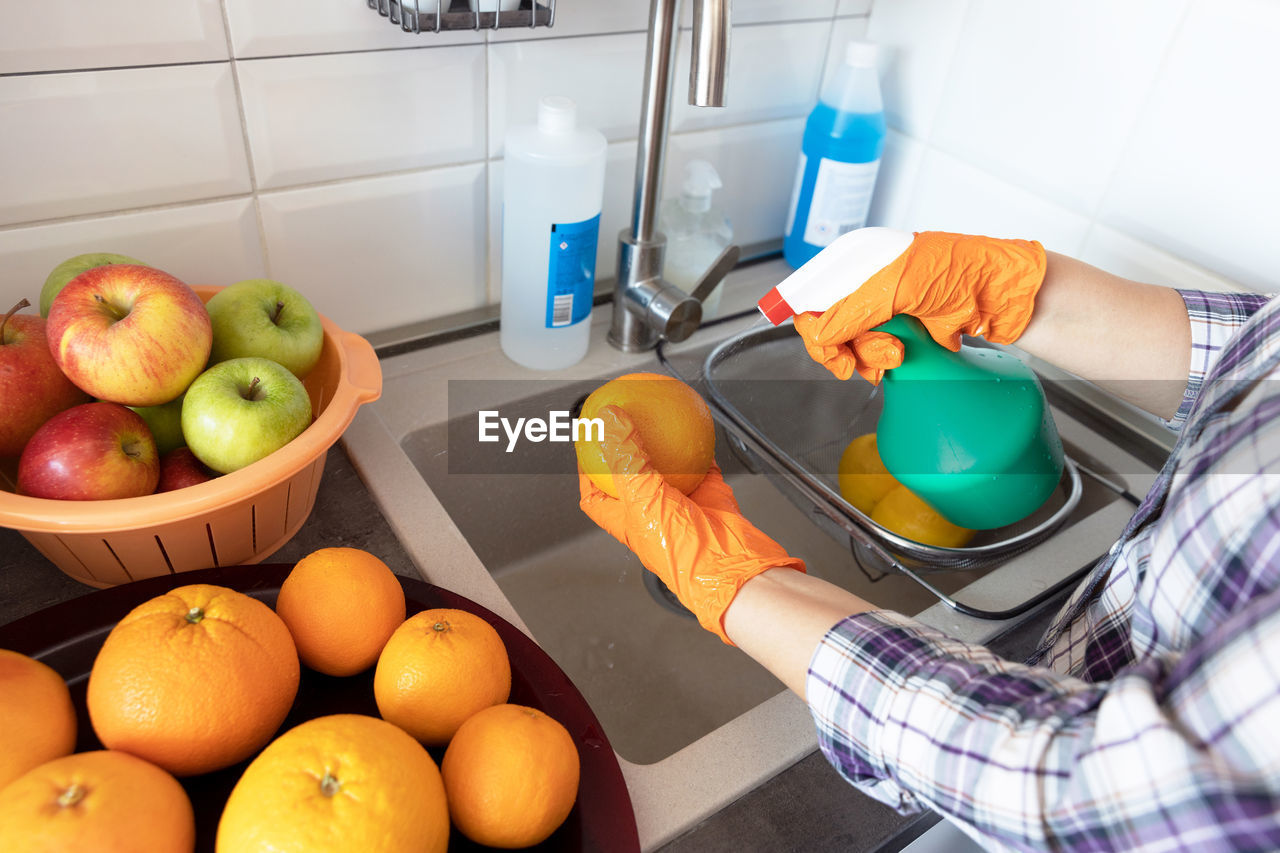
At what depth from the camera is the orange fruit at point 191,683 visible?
1.50 feet

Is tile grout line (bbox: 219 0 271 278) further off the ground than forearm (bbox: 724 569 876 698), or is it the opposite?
tile grout line (bbox: 219 0 271 278)

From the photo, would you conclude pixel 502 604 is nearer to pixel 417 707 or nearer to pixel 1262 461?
pixel 417 707

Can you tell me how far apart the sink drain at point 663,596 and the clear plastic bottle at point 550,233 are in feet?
0.91

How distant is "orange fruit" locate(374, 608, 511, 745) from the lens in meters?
0.52

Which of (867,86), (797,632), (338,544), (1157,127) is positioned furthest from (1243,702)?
(867,86)

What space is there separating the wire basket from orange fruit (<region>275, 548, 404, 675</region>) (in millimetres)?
464

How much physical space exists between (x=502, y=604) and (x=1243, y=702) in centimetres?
50

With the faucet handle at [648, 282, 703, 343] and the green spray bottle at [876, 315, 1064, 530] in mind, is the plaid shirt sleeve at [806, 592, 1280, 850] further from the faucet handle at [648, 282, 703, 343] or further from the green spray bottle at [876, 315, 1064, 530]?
the faucet handle at [648, 282, 703, 343]

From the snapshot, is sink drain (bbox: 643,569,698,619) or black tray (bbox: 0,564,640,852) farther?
sink drain (bbox: 643,569,698,619)

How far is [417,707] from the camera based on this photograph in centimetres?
51

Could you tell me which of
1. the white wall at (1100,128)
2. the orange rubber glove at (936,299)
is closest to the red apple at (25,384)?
the orange rubber glove at (936,299)

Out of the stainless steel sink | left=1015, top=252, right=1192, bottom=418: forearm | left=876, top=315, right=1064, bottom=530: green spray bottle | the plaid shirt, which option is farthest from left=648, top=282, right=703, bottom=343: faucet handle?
the plaid shirt

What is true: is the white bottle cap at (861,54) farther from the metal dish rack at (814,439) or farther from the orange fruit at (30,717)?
the orange fruit at (30,717)

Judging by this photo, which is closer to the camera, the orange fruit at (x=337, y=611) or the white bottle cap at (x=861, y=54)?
the orange fruit at (x=337, y=611)
